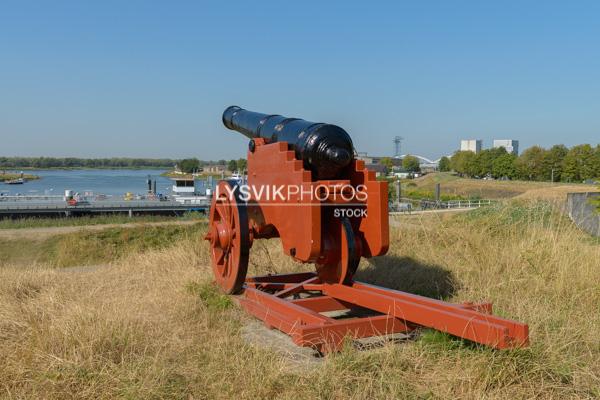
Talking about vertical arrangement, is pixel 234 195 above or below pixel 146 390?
above

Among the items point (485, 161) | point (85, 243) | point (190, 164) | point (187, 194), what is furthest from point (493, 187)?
point (190, 164)

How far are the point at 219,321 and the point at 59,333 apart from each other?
150 centimetres

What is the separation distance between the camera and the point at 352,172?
508 centimetres

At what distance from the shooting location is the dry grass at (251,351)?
3072 millimetres

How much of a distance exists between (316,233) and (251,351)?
3.85 feet

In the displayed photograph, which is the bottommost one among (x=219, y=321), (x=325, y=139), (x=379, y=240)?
(x=219, y=321)

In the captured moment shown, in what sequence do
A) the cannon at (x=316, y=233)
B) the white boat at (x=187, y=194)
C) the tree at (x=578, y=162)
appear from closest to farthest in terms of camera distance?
1. the cannon at (x=316, y=233)
2. the white boat at (x=187, y=194)
3. the tree at (x=578, y=162)

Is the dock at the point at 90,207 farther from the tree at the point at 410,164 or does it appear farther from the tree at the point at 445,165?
the tree at the point at 410,164

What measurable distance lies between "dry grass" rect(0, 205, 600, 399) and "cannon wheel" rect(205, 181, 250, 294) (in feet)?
0.78

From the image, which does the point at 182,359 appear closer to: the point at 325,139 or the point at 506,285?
the point at 325,139

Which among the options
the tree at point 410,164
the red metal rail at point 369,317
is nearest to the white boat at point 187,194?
the red metal rail at point 369,317

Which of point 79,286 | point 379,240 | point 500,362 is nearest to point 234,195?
point 379,240

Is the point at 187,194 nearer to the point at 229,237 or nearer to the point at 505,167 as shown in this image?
the point at 505,167

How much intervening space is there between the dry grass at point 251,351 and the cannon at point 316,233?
0.28 m
